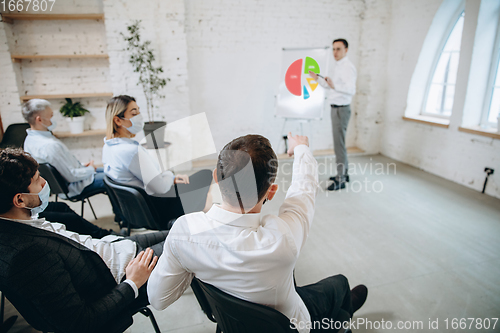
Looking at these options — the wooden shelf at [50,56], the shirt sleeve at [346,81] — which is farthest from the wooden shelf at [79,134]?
the shirt sleeve at [346,81]

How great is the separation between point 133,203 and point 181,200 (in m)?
0.34

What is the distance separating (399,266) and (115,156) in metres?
2.13

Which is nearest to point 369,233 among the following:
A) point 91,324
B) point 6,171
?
point 91,324

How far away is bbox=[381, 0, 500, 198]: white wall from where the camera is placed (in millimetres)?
3367

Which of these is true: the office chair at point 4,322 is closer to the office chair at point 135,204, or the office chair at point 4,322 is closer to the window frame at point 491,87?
the office chair at point 135,204

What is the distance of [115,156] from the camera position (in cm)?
182

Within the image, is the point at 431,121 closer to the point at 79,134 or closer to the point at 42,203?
the point at 42,203

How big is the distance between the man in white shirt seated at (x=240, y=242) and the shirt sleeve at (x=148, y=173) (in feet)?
3.49

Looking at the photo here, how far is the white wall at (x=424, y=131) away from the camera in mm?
3367

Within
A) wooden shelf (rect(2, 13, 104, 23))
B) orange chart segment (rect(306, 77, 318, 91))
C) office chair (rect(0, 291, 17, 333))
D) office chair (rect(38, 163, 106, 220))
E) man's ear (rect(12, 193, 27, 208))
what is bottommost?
office chair (rect(0, 291, 17, 333))

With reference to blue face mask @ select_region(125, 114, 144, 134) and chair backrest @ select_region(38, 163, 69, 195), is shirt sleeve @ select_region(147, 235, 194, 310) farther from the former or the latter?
chair backrest @ select_region(38, 163, 69, 195)

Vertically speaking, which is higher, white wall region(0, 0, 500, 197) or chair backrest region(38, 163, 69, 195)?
white wall region(0, 0, 500, 197)

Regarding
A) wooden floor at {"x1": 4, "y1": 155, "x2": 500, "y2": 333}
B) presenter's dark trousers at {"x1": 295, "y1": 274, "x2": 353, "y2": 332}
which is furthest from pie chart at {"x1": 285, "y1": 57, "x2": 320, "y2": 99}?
presenter's dark trousers at {"x1": 295, "y1": 274, "x2": 353, "y2": 332}

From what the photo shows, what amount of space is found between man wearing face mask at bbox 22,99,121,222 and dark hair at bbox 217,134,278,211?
5.05 ft
